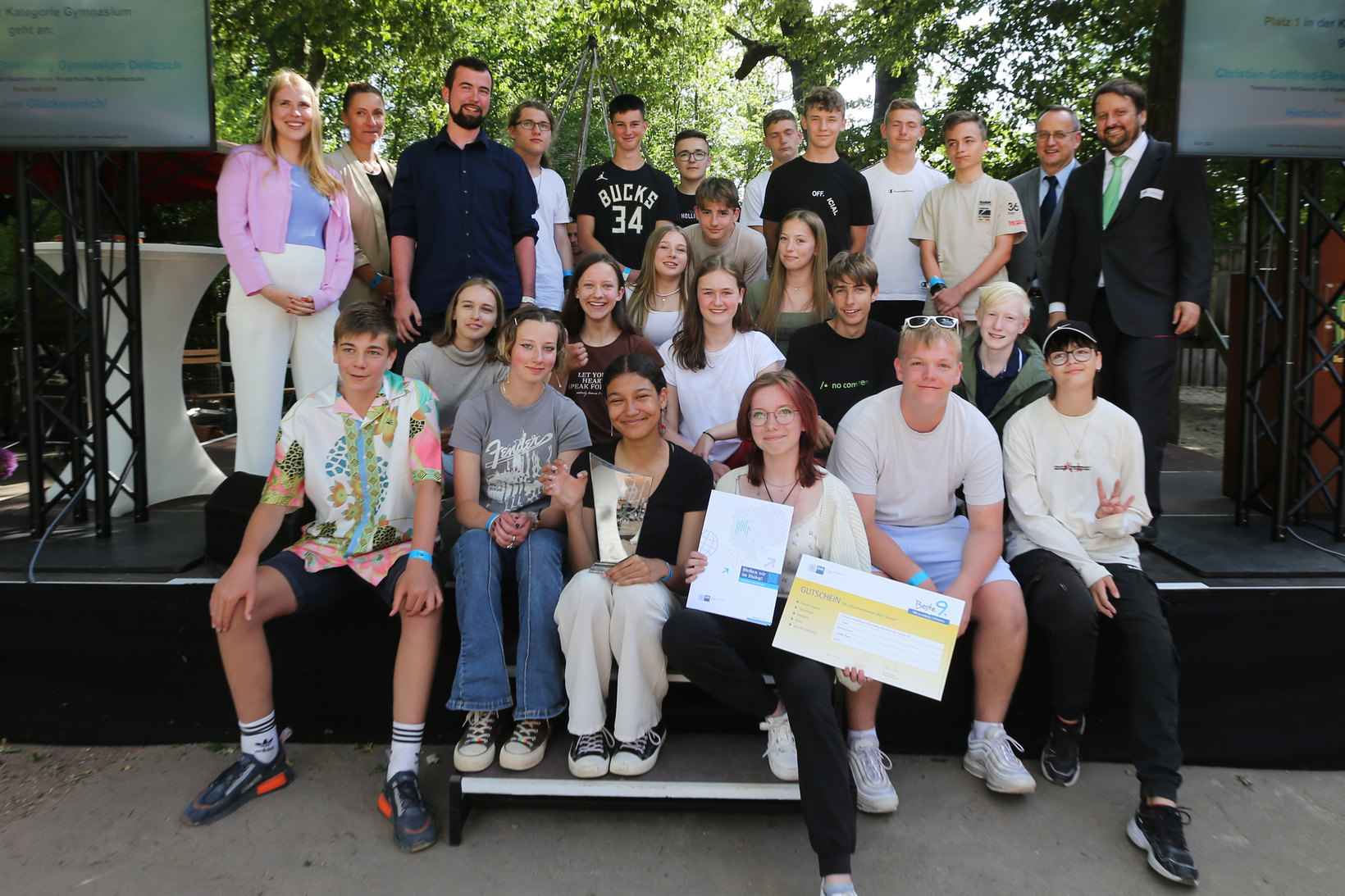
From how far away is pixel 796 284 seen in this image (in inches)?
157

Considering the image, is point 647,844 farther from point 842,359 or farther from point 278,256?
point 278,256

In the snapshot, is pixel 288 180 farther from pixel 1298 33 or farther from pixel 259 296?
pixel 1298 33

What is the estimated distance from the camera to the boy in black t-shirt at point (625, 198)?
483cm

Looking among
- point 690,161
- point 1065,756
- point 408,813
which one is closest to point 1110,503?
point 1065,756

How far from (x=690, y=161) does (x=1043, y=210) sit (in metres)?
1.95

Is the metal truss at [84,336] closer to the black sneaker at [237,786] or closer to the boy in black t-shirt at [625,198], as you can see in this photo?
the black sneaker at [237,786]

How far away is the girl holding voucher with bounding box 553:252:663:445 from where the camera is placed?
3609mm

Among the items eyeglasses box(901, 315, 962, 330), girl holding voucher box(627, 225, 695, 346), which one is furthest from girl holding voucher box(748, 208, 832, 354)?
eyeglasses box(901, 315, 962, 330)

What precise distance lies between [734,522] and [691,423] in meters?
1.15

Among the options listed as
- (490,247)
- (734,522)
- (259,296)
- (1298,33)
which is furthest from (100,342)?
(1298,33)

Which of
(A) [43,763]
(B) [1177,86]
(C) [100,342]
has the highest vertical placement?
(B) [1177,86]

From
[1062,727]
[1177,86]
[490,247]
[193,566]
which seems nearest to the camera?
[1062,727]

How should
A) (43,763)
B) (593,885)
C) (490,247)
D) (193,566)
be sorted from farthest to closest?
(490,247)
(193,566)
(43,763)
(593,885)

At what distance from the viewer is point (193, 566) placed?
11.0ft
